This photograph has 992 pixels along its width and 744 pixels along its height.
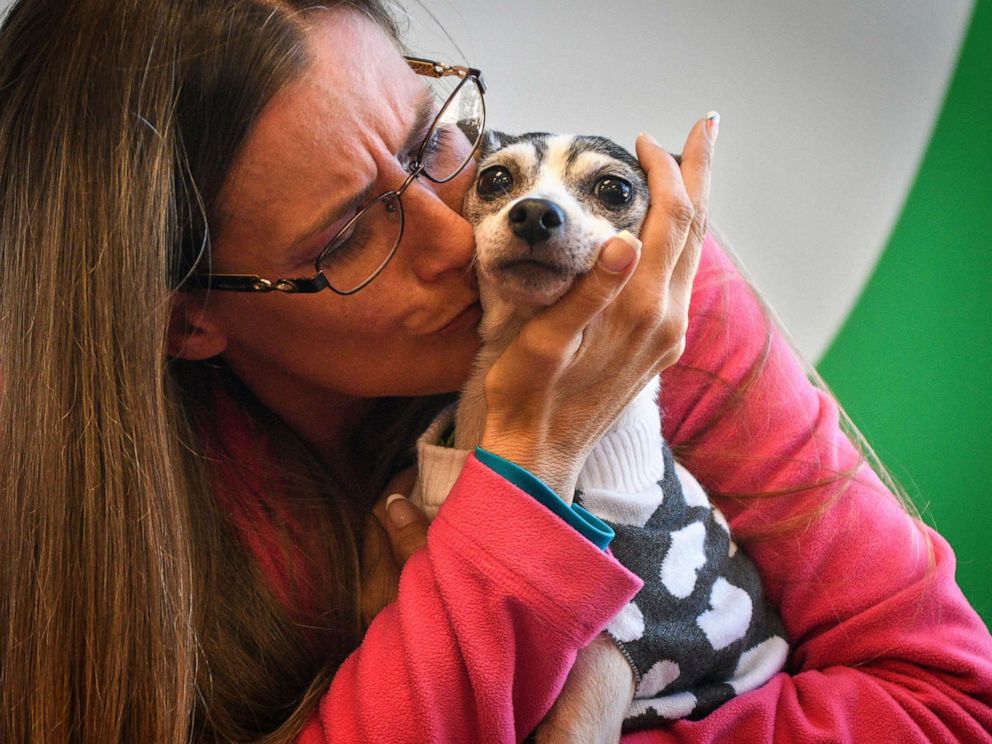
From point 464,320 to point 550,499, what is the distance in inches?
12.4

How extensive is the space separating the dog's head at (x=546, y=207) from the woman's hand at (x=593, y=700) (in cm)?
40

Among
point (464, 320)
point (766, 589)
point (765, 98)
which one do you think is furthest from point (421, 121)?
point (765, 98)

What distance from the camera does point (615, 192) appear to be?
1.05 metres

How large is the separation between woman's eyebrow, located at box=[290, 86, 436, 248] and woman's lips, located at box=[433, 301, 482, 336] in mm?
199

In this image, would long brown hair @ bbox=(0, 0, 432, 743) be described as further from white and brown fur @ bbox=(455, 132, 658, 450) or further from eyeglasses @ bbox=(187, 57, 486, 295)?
white and brown fur @ bbox=(455, 132, 658, 450)

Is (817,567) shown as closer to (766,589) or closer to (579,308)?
(766,589)

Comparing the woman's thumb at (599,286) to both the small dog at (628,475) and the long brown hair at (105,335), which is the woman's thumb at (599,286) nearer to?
the small dog at (628,475)

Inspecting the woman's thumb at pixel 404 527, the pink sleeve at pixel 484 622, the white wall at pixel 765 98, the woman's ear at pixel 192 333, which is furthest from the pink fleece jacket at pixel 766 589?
the white wall at pixel 765 98

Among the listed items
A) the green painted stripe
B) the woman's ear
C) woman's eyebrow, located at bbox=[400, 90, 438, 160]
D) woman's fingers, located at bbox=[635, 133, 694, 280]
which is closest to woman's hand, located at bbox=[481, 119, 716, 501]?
woman's fingers, located at bbox=[635, 133, 694, 280]

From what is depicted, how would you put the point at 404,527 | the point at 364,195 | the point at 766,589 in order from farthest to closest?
1. the point at 766,589
2. the point at 404,527
3. the point at 364,195

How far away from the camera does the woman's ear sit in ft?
3.16

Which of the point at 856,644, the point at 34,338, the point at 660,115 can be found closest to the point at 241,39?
the point at 34,338

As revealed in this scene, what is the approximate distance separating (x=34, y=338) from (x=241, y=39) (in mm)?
381

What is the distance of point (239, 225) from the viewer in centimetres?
89
